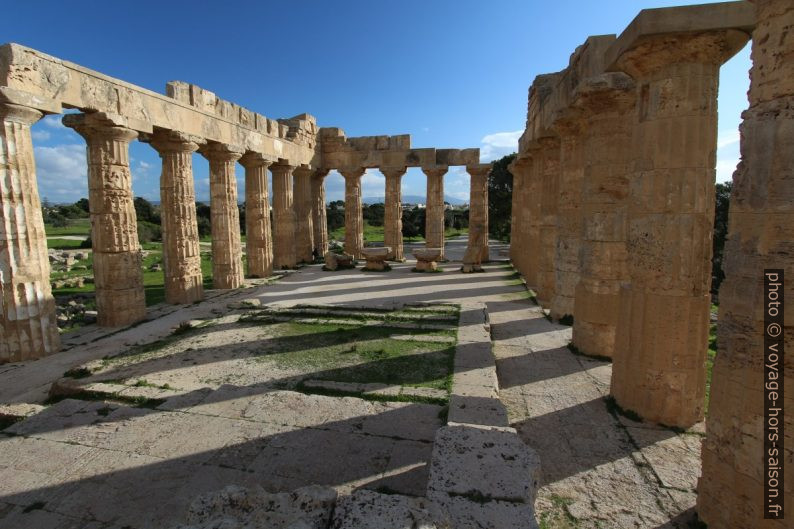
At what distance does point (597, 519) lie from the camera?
12.6ft

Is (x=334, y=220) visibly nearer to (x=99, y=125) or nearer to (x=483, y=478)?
(x=99, y=125)

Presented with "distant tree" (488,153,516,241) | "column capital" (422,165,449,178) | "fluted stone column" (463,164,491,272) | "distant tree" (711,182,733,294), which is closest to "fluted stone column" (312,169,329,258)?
"column capital" (422,165,449,178)

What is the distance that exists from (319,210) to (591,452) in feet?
66.7

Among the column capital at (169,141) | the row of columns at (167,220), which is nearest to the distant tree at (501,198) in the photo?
the row of columns at (167,220)

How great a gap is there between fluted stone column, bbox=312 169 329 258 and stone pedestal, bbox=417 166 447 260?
5.62m

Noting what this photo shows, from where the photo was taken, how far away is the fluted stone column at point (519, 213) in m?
17.0

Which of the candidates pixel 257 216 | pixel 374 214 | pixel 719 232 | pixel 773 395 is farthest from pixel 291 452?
pixel 374 214

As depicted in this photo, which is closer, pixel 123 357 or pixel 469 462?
pixel 469 462

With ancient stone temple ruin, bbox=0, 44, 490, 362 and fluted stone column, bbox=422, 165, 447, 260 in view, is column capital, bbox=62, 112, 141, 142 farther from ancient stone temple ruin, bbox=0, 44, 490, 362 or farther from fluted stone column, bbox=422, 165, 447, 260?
fluted stone column, bbox=422, 165, 447, 260

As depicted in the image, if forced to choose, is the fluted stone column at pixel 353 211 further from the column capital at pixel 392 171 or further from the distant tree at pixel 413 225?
the distant tree at pixel 413 225

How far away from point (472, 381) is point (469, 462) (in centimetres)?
275

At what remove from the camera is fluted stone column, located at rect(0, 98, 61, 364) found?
316 inches

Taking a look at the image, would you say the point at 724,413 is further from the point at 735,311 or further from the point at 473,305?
the point at 473,305

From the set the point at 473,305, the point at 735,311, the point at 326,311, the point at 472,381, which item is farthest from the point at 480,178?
the point at 735,311
